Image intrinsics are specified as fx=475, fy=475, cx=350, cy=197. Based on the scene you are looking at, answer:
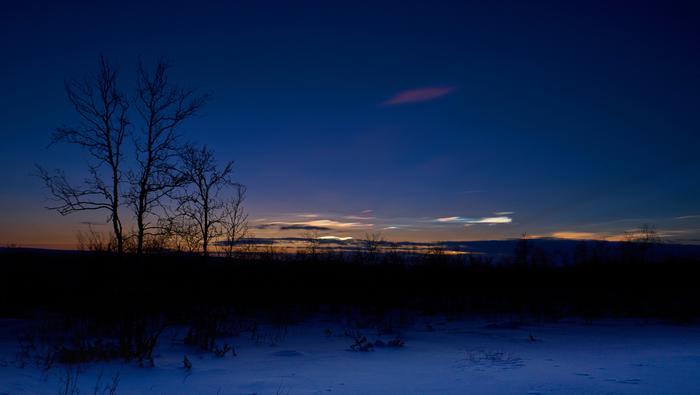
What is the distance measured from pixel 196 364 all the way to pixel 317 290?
13423 mm

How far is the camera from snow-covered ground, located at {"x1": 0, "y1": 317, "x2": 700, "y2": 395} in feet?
20.0

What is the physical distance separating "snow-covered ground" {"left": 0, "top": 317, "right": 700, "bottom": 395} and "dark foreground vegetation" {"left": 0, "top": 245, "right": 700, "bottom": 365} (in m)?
0.83

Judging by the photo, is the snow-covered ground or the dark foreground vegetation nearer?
the snow-covered ground

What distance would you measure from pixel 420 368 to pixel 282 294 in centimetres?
1373

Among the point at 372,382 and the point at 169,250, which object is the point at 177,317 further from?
the point at 372,382

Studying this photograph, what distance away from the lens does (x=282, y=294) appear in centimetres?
2067

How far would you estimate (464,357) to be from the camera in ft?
28.6

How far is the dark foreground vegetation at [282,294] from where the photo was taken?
1138 centimetres

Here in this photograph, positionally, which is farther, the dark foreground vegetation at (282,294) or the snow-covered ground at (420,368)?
the dark foreground vegetation at (282,294)

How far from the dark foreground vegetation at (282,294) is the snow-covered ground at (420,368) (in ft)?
2.72

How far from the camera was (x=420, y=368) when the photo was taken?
7645 mm

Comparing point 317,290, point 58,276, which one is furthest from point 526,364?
point 58,276

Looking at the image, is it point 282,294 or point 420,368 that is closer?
point 420,368

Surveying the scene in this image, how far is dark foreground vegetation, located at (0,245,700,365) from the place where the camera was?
11383 millimetres
